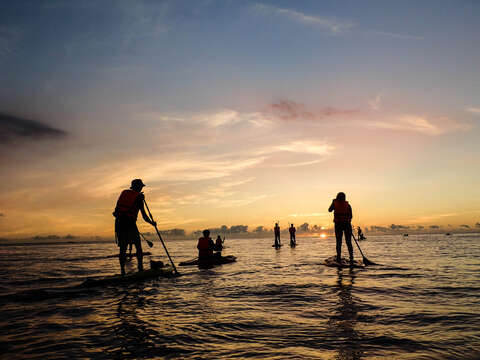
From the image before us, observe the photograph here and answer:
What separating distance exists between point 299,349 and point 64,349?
3200mm

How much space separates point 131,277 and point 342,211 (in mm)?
9843

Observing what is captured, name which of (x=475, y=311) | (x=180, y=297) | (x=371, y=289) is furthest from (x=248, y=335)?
(x=371, y=289)

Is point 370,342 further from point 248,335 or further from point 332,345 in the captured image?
point 248,335

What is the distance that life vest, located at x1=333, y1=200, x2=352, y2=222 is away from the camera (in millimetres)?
14633

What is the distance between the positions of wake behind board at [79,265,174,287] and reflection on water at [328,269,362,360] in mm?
6827

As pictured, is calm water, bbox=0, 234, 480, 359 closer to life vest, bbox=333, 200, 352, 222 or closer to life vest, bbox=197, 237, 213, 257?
life vest, bbox=333, 200, 352, 222

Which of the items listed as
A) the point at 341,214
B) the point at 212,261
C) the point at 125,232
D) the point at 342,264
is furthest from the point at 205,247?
the point at 341,214

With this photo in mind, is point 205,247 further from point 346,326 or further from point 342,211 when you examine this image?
point 346,326

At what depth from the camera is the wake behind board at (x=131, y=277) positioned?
31.9 feet

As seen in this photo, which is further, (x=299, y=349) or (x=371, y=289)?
(x=371, y=289)

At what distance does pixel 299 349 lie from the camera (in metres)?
3.91

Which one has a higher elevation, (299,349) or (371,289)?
(299,349)

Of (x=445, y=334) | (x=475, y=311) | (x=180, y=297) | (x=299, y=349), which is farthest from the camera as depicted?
(x=180, y=297)

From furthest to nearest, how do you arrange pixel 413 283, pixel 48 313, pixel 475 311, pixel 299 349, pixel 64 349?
1. pixel 413 283
2. pixel 48 313
3. pixel 475 311
4. pixel 64 349
5. pixel 299 349
